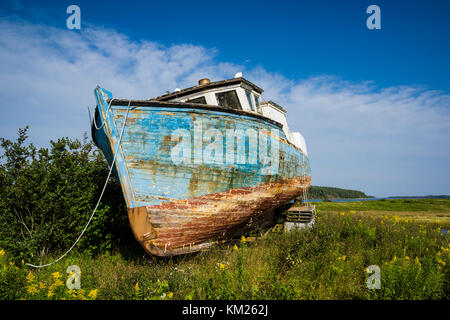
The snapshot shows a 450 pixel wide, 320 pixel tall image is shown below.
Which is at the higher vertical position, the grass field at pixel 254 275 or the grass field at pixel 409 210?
the grass field at pixel 254 275

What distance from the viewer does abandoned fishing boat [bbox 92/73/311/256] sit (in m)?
4.57

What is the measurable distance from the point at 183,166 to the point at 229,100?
2.76 metres

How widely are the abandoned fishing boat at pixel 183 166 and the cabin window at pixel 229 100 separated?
3.32ft

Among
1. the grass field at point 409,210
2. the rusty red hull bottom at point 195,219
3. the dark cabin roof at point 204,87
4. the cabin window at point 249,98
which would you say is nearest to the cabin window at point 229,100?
the dark cabin roof at point 204,87

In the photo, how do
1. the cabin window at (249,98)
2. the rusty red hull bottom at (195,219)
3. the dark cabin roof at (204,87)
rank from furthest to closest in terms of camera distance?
the cabin window at (249,98) → the dark cabin roof at (204,87) → the rusty red hull bottom at (195,219)

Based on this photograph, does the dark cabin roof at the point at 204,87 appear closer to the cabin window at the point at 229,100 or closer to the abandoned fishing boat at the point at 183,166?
the cabin window at the point at 229,100

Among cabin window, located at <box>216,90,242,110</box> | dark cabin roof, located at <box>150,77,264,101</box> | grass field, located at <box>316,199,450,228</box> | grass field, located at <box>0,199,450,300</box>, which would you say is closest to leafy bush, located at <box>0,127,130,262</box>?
grass field, located at <box>0,199,450,300</box>

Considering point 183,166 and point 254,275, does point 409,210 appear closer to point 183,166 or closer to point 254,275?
point 254,275

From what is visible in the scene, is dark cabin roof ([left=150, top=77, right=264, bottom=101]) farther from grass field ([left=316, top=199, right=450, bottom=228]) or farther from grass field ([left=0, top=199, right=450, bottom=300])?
grass field ([left=316, top=199, right=450, bottom=228])

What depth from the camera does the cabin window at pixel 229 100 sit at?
21.2ft

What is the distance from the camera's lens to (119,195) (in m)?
7.10

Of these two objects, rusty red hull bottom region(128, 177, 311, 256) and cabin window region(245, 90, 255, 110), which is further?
cabin window region(245, 90, 255, 110)

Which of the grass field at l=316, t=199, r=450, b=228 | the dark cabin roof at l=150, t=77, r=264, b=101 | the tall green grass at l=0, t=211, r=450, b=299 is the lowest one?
the grass field at l=316, t=199, r=450, b=228

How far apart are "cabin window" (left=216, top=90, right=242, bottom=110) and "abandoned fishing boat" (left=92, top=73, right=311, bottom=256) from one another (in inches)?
39.8
